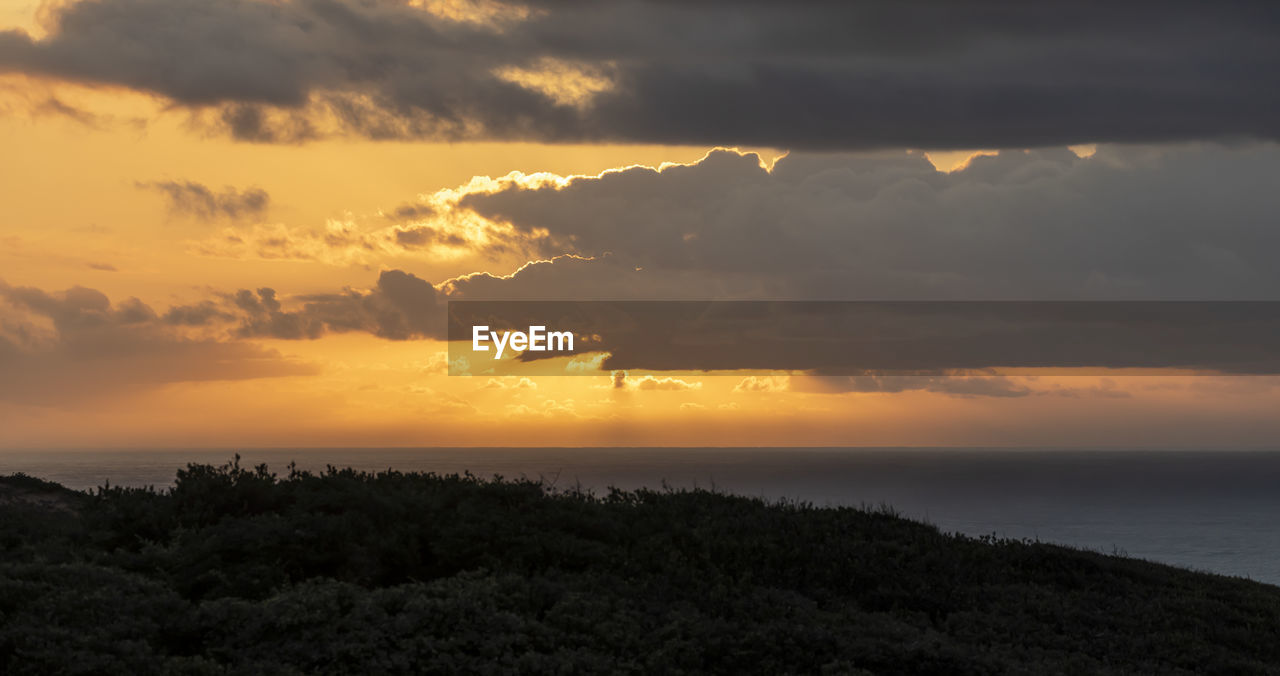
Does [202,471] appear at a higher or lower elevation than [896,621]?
higher

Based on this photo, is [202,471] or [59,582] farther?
[202,471]

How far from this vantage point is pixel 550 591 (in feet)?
52.5

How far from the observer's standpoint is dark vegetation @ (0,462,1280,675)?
13.4 meters

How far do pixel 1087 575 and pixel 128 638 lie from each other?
19008 millimetres

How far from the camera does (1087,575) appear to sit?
2333 cm

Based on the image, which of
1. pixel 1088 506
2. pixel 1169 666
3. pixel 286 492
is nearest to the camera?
pixel 1169 666

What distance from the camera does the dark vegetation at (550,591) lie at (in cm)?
1341

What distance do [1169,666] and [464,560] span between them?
37.9 feet

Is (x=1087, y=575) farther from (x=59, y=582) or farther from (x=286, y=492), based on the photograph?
(x=59, y=582)

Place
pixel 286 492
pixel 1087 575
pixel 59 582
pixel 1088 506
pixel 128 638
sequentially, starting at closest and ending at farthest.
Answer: pixel 128 638 < pixel 59 582 < pixel 286 492 < pixel 1087 575 < pixel 1088 506

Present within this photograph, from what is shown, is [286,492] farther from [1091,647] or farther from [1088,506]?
[1088,506]

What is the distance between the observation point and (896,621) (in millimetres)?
17250

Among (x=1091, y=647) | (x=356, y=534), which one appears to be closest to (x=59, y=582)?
(x=356, y=534)

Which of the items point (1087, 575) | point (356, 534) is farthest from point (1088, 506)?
point (356, 534)
